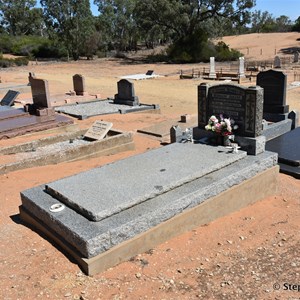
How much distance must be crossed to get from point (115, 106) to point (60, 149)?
655 cm

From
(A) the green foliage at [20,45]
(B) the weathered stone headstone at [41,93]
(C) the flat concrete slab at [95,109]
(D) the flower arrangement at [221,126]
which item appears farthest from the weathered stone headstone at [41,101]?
(A) the green foliage at [20,45]

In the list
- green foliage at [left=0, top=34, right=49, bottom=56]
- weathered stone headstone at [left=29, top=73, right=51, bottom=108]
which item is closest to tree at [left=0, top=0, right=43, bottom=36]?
green foliage at [left=0, top=34, right=49, bottom=56]

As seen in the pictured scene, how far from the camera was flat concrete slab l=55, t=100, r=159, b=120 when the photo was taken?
13625mm

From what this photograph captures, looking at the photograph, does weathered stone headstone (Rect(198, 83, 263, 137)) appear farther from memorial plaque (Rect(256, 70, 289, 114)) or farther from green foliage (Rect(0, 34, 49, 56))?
green foliage (Rect(0, 34, 49, 56))

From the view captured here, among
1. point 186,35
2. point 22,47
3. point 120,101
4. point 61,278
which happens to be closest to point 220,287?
point 61,278

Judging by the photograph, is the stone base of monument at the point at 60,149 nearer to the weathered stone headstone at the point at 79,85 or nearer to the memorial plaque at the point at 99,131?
the memorial plaque at the point at 99,131

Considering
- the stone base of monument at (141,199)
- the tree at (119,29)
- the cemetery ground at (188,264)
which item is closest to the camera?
the cemetery ground at (188,264)

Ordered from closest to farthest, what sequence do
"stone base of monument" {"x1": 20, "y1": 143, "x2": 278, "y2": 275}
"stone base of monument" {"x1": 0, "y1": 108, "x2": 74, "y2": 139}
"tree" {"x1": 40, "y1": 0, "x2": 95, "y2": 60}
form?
1. "stone base of monument" {"x1": 20, "y1": 143, "x2": 278, "y2": 275}
2. "stone base of monument" {"x1": 0, "y1": 108, "x2": 74, "y2": 139}
3. "tree" {"x1": 40, "y1": 0, "x2": 95, "y2": 60}

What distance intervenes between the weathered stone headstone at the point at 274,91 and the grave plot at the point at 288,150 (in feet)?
3.47

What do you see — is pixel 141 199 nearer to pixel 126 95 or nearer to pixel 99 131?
pixel 99 131

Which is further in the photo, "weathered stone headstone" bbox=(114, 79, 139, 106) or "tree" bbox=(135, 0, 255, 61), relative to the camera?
"tree" bbox=(135, 0, 255, 61)

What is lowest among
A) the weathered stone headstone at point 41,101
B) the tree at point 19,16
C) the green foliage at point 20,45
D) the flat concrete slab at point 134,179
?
the flat concrete slab at point 134,179

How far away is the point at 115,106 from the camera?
14883mm

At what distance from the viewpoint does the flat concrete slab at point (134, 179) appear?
4.50 m
